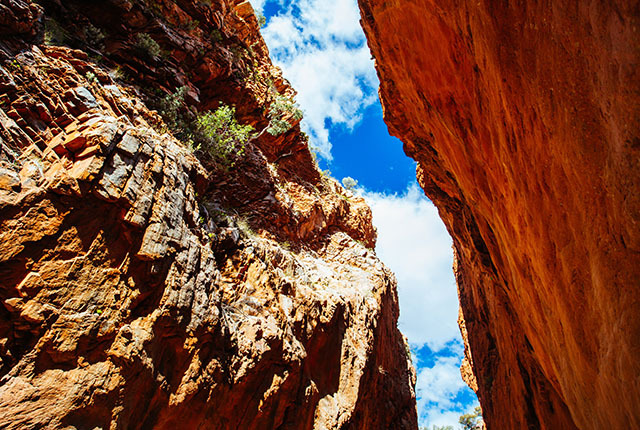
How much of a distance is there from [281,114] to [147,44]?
29.0 ft

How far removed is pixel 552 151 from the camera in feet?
14.1

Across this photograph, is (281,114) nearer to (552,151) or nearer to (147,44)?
(147,44)

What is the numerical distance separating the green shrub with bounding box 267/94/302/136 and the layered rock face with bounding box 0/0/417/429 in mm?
3714

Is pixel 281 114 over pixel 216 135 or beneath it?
over

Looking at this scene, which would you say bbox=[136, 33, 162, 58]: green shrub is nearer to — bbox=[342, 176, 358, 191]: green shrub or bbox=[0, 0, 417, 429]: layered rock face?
bbox=[0, 0, 417, 429]: layered rock face

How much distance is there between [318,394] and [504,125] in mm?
10516

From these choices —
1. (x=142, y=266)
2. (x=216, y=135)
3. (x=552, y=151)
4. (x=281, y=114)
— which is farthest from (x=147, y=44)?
(x=552, y=151)

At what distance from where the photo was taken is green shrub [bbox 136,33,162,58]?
12586mm

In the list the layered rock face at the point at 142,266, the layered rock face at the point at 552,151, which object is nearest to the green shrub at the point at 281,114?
the layered rock face at the point at 142,266

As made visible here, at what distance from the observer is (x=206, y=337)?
765cm

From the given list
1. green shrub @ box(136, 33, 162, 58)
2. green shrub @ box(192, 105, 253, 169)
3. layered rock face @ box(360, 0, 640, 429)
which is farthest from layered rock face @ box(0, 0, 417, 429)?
layered rock face @ box(360, 0, 640, 429)

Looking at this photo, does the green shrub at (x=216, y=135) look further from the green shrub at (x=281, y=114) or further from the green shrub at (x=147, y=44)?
the green shrub at (x=281, y=114)

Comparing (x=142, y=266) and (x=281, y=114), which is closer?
(x=142, y=266)

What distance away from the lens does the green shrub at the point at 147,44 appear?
41.3 feet
